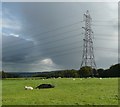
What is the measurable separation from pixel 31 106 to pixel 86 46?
100614mm

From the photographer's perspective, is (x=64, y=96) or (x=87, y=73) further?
(x=87, y=73)

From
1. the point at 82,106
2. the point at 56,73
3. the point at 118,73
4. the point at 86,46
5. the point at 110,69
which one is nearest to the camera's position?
the point at 82,106

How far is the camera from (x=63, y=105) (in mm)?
29203

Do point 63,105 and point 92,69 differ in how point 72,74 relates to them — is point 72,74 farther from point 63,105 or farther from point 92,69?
point 63,105

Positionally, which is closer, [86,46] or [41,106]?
[41,106]

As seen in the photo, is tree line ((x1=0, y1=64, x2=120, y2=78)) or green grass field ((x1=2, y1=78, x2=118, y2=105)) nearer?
green grass field ((x1=2, y1=78, x2=118, y2=105))

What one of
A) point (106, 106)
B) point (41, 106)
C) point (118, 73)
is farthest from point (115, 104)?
point (118, 73)

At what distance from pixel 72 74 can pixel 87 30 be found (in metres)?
33.3

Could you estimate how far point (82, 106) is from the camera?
93.8ft

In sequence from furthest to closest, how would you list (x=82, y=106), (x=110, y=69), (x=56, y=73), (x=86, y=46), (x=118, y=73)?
1. (x=56, y=73)
2. (x=110, y=69)
3. (x=118, y=73)
4. (x=86, y=46)
5. (x=82, y=106)

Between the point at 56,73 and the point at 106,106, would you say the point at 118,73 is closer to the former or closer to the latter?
the point at 56,73

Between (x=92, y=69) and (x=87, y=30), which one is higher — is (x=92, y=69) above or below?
below

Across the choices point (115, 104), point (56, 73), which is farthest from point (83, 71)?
point (115, 104)

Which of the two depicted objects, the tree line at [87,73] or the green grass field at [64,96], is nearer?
the green grass field at [64,96]
